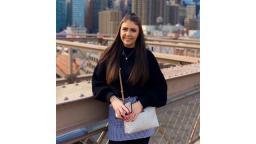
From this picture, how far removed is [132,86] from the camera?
0.90m

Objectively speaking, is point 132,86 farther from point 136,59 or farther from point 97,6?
point 97,6

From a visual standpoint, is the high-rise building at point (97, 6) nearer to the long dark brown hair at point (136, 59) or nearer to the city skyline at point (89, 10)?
the city skyline at point (89, 10)

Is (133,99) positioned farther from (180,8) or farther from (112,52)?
(180,8)

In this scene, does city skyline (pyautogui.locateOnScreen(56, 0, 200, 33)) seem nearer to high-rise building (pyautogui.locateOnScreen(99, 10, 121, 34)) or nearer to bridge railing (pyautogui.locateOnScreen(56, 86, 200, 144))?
high-rise building (pyautogui.locateOnScreen(99, 10, 121, 34))

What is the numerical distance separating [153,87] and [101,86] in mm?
152

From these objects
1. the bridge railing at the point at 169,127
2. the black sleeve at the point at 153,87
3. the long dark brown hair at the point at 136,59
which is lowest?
the bridge railing at the point at 169,127

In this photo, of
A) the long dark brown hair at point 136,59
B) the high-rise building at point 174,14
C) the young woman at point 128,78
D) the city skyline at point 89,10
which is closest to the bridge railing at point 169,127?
the young woman at point 128,78

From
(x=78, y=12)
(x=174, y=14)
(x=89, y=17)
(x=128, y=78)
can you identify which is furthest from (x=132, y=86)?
(x=174, y=14)

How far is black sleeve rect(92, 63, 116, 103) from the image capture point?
88 cm

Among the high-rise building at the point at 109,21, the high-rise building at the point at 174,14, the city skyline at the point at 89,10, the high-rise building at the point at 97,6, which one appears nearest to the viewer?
the city skyline at the point at 89,10

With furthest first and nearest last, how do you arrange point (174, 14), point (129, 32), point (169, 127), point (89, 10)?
1. point (174, 14)
2. point (169, 127)
3. point (89, 10)
4. point (129, 32)

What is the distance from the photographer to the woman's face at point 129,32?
0.87 m
